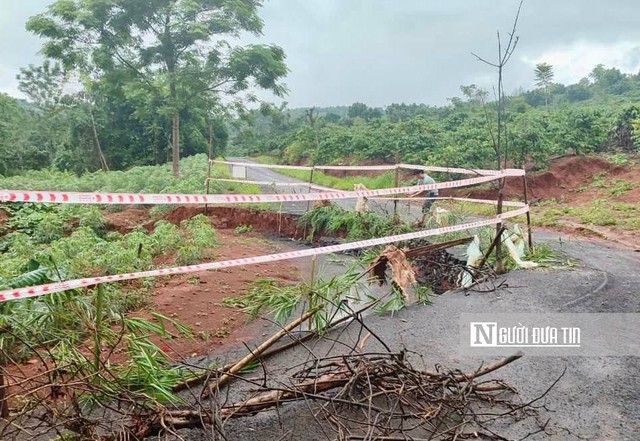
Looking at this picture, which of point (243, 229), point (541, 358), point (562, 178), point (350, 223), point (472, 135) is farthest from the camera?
point (472, 135)

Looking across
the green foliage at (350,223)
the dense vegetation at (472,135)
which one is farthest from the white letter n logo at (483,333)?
the green foliage at (350,223)

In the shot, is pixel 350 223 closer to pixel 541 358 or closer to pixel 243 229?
pixel 243 229

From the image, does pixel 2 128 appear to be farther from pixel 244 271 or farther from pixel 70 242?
pixel 244 271

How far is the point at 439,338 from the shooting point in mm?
4195

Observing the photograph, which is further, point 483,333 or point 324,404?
point 483,333

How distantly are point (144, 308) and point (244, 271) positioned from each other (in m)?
2.03

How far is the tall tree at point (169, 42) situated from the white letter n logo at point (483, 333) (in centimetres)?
1599

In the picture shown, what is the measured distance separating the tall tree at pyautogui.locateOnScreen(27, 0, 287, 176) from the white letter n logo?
15989 mm

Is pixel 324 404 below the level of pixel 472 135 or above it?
below

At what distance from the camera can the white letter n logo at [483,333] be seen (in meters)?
4.13

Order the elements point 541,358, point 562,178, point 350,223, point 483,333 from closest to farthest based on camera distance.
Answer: point 541,358
point 483,333
point 350,223
point 562,178

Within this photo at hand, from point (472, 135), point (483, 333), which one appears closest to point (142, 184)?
point (472, 135)

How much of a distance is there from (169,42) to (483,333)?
18.2m

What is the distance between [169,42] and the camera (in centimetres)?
1869
